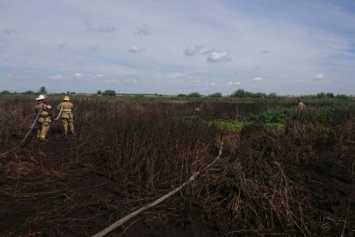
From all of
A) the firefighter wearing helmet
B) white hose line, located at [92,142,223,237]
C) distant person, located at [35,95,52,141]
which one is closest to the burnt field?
white hose line, located at [92,142,223,237]

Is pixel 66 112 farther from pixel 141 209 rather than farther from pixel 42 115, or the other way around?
pixel 141 209

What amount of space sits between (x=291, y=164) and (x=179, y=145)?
2600 millimetres

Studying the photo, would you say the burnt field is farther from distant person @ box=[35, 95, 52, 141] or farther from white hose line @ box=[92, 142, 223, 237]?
distant person @ box=[35, 95, 52, 141]

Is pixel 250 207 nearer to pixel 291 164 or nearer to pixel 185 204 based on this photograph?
pixel 185 204

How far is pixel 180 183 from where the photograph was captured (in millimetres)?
6867

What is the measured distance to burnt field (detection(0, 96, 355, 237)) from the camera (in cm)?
550

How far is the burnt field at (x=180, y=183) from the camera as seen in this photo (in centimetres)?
550

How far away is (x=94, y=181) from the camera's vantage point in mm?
7496

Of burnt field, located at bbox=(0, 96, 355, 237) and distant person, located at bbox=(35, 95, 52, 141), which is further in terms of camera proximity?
distant person, located at bbox=(35, 95, 52, 141)

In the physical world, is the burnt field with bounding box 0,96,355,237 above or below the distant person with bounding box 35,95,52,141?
below

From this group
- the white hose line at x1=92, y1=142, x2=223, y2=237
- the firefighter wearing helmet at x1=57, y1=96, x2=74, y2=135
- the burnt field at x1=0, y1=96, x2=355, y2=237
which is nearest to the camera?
the white hose line at x1=92, y1=142, x2=223, y2=237

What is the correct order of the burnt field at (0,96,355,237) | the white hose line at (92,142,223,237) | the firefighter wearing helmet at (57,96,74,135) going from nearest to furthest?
the white hose line at (92,142,223,237), the burnt field at (0,96,355,237), the firefighter wearing helmet at (57,96,74,135)

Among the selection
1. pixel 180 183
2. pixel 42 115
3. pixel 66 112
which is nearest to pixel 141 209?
pixel 180 183

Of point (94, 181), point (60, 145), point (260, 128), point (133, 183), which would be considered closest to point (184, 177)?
point (133, 183)
